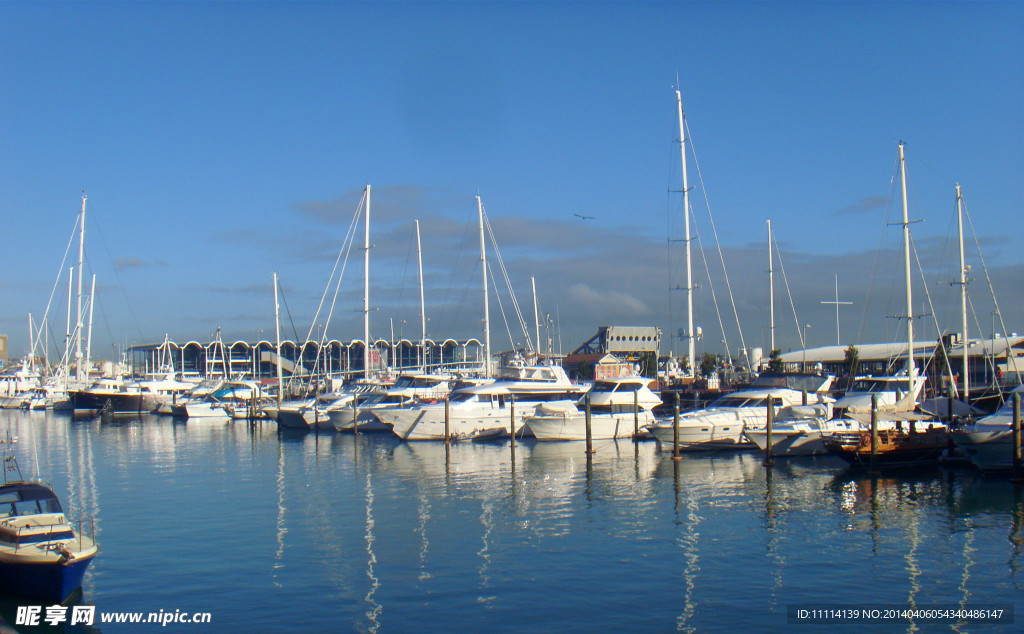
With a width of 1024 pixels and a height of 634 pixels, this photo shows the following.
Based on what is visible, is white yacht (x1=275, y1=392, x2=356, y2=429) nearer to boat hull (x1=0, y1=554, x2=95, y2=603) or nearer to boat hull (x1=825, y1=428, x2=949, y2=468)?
boat hull (x1=825, y1=428, x2=949, y2=468)

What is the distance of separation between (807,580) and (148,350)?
478 feet

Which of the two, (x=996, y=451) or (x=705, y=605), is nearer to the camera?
(x=705, y=605)

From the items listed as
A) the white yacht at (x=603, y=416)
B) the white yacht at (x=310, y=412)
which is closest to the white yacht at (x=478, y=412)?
the white yacht at (x=603, y=416)

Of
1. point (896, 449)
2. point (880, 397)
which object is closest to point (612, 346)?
point (880, 397)

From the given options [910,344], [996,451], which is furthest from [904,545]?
[910,344]

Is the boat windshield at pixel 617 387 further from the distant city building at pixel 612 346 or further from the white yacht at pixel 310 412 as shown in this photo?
the distant city building at pixel 612 346

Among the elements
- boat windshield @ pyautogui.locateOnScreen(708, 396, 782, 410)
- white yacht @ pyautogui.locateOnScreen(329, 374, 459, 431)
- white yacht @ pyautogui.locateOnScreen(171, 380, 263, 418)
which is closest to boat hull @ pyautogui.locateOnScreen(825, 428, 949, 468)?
boat windshield @ pyautogui.locateOnScreen(708, 396, 782, 410)

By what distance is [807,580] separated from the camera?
55.7 ft

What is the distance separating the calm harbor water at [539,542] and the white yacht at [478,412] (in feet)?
28.9

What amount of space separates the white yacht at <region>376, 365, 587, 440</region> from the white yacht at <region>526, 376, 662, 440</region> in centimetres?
160

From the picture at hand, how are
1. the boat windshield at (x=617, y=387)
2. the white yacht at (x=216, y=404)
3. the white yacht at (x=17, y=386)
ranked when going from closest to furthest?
1. the boat windshield at (x=617, y=387)
2. the white yacht at (x=216, y=404)
3. the white yacht at (x=17, y=386)

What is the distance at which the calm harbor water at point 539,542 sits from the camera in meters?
15.5

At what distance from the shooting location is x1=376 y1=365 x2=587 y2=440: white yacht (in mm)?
45094

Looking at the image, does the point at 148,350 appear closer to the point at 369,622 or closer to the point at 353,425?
the point at 353,425
